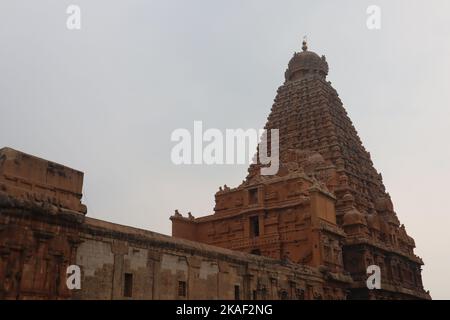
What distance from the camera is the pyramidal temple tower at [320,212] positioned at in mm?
40250

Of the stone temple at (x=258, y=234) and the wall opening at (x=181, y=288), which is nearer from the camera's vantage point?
the stone temple at (x=258, y=234)

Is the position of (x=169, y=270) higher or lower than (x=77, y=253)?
lower

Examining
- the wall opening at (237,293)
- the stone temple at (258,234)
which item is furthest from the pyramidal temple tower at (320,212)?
the wall opening at (237,293)

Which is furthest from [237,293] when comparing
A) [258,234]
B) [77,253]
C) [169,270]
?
[258,234]

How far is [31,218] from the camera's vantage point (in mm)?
21484

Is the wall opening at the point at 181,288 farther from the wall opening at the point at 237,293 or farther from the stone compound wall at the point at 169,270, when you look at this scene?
the wall opening at the point at 237,293

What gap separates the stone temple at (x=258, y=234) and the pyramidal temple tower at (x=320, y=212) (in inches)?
4.6

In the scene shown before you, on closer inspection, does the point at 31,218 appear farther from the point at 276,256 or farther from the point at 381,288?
the point at 381,288

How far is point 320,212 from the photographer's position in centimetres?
4019

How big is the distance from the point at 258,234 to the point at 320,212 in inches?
231

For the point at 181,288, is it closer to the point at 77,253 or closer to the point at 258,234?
the point at 77,253

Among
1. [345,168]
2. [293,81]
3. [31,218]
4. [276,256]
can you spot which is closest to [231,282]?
[276,256]

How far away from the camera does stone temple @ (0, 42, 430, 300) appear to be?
2169 cm
